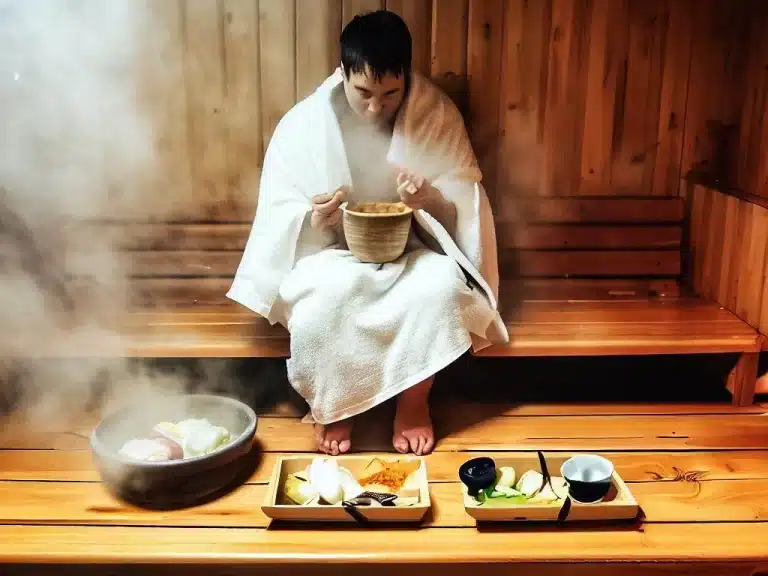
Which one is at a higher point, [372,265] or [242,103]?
[242,103]

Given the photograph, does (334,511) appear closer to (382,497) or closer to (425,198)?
(382,497)

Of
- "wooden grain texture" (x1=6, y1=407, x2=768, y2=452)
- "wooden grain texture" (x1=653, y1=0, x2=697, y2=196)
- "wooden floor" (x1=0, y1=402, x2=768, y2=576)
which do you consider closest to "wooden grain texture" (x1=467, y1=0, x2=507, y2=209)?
"wooden grain texture" (x1=653, y1=0, x2=697, y2=196)

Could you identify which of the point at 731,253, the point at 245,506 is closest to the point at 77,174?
the point at 245,506

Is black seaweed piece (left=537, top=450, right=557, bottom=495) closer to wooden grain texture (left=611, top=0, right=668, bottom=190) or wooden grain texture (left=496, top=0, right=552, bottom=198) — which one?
wooden grain texture (left=496, top=0, right=552, bottom=198)

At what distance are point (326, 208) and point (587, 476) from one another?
0.99 meters

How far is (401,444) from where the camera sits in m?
2.26

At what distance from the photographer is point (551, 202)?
295 cm

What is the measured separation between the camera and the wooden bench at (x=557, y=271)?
2627 millimetres

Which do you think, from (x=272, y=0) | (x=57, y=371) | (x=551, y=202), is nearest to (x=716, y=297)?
(x=551, y=202)

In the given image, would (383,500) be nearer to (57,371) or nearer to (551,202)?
(57,371)

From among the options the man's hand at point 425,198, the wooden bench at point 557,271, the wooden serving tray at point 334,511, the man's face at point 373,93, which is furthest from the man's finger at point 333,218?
the wooden serving tray at point 334,511

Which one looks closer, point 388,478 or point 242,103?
point 388,478

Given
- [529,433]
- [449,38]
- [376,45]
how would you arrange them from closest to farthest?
[376,45], [529,433], [449,38]

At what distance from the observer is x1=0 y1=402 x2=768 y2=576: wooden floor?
71.7 inches
